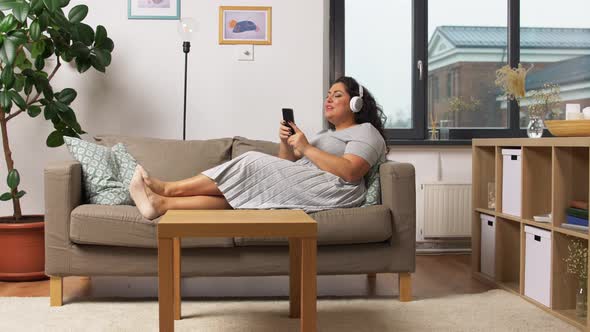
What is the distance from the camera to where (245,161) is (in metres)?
3.13

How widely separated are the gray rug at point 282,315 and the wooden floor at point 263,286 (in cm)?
16

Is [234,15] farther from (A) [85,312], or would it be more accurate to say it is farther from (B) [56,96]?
(A) [85,312]

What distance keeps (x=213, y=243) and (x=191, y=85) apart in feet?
4.77

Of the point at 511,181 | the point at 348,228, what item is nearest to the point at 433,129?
the point at 511,181

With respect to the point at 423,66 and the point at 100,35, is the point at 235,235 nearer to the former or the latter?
the point at 100,35

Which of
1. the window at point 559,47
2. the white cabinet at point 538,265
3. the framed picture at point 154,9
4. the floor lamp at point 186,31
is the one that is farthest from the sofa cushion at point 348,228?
Answer: the window at point 559,47

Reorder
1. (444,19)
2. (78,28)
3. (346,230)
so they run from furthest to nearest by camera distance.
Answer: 1. (444,19)
2. (78,28)
3. (346,230)

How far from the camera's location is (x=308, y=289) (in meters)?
2.10

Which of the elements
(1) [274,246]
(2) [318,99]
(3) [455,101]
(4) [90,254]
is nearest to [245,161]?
(1) [274,246]

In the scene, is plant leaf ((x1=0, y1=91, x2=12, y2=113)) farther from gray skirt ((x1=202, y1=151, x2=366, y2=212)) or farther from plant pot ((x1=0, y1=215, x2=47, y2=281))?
gray skirt ((x1=202, y1=151, x2=366, y2=212))

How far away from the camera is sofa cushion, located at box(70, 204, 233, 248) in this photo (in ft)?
9.68

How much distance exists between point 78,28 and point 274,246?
1.58 metres

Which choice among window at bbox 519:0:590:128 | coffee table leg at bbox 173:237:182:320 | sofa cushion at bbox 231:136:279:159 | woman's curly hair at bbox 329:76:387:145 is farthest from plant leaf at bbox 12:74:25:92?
window at bbox 519:0:590:128

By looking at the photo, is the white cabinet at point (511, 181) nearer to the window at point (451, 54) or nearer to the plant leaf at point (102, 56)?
the window at point (451, 54)
